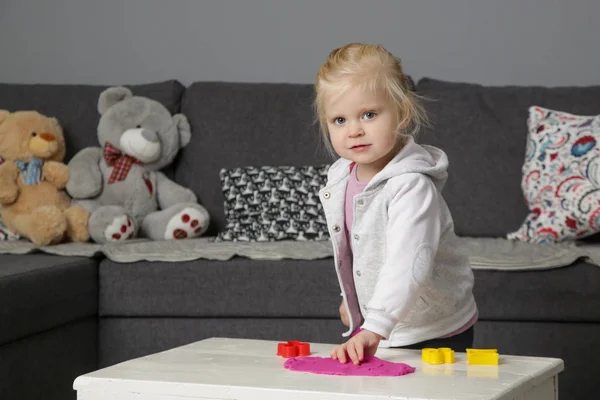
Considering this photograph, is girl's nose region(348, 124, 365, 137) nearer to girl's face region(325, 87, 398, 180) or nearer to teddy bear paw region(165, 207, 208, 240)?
girl's face region(325, 87, 398, 180)

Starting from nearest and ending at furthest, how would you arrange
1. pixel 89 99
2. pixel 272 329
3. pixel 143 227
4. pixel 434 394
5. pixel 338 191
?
1. pixel 434 394
2. pixel 338 191
3. pixel 272 329
4. pixel 143 227
5. pixel 89 99

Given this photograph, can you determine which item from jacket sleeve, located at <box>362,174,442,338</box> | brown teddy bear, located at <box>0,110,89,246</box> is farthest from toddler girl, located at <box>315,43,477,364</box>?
brown teddy bear, located at <box>0,110,89,246</box>

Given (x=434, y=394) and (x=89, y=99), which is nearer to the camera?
(x=434, y=394)

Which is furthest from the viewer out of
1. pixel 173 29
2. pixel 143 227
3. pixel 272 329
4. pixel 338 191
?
pixel 173 29

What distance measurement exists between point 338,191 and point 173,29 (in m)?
2.04

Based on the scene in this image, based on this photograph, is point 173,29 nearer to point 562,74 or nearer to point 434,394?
point 562,74

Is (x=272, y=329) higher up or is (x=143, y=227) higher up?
(x=143, y=227)

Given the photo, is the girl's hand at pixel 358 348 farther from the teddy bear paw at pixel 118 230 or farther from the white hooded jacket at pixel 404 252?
the teddy bear paw at pixel 118 230

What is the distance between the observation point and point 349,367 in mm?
1268

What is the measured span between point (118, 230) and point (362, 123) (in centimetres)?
138

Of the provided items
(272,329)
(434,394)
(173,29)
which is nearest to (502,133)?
(272,329)

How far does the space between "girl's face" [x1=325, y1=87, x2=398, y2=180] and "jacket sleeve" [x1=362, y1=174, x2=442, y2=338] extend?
0.07m

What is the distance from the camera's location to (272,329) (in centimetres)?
229

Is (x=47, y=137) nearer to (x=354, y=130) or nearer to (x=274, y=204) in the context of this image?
(x=274, y=204)
